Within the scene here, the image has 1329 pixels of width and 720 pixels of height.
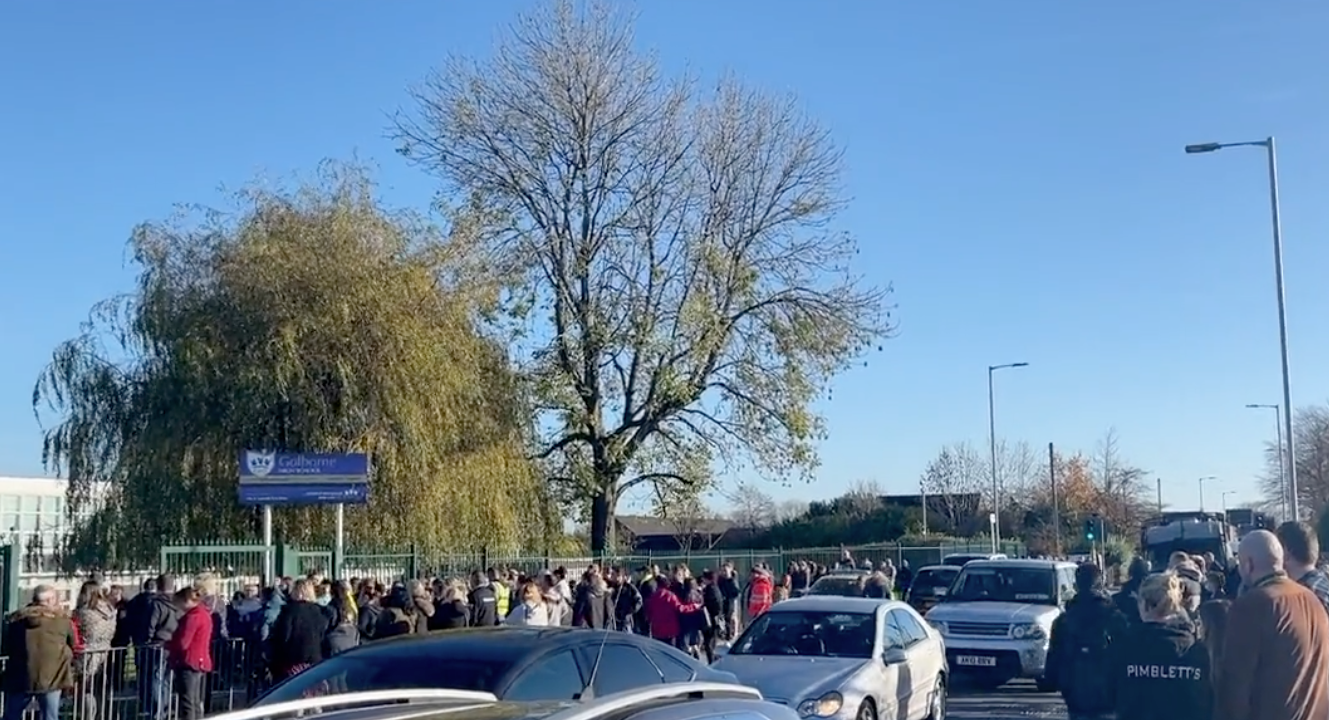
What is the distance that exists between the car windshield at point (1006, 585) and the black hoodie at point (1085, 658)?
9.96 m

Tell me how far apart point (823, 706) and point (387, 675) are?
17.0 feet

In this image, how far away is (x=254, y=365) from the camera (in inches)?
1018

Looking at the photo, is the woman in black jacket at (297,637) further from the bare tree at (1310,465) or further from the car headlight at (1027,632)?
the bare tree at (1310,465)

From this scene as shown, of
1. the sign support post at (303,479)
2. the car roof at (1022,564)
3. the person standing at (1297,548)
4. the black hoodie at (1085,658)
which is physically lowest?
the black hoodie at (1085,658)

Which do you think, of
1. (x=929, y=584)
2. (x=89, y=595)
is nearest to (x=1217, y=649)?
(x=89, y=595)

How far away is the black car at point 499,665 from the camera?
825 centimetres

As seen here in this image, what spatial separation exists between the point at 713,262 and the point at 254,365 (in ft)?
46.4

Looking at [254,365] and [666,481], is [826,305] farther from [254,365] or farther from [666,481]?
[254,365]

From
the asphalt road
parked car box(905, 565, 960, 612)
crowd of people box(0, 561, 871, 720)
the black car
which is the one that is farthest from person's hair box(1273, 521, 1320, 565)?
parked car box(905, 565, 960, 612)

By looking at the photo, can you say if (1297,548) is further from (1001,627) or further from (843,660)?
(1001,627)

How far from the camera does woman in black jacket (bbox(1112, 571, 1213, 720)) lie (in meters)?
7.71

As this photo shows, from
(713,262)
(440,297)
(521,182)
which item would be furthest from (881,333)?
(440,297)

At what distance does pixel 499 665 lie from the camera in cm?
874

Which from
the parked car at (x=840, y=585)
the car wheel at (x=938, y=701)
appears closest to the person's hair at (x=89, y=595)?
the car wheel at (x=938, y=701)
